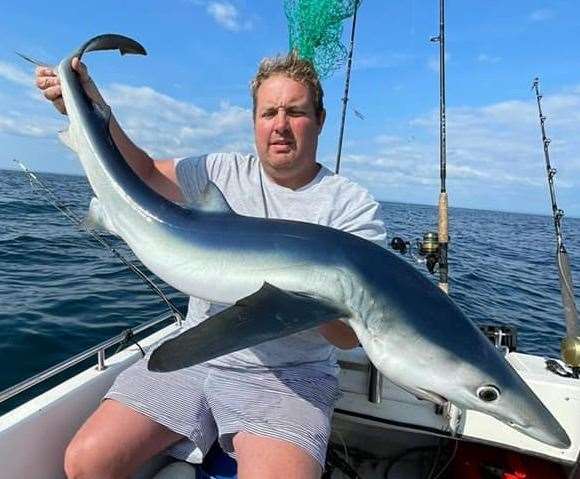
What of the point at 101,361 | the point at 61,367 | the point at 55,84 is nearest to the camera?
the point at 55,84

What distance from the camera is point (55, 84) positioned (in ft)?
8.24

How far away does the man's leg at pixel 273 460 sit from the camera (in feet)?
6.90

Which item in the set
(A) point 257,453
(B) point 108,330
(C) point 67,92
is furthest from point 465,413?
(B) point 108,330

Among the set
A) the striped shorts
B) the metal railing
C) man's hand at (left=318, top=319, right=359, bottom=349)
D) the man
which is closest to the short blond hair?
the man

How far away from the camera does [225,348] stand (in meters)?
1.56

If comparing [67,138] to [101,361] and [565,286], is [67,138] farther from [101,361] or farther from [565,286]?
[565,286]

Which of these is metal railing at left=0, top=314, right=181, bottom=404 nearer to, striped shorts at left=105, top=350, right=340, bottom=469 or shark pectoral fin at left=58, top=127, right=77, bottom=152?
striped shorts at left=105, top=350, right=340, bottom=469

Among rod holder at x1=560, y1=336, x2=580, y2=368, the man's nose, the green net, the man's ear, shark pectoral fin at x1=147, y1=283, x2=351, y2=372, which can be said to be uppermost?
the green net

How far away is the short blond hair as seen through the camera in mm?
2709

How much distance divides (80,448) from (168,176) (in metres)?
1.49

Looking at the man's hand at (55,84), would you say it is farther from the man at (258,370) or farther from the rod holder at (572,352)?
the rod holder at (572,352)

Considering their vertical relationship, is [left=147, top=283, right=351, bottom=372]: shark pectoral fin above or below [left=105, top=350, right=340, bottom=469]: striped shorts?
above

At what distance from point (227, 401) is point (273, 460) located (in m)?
0.46

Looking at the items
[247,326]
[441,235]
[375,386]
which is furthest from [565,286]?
[247,326]
